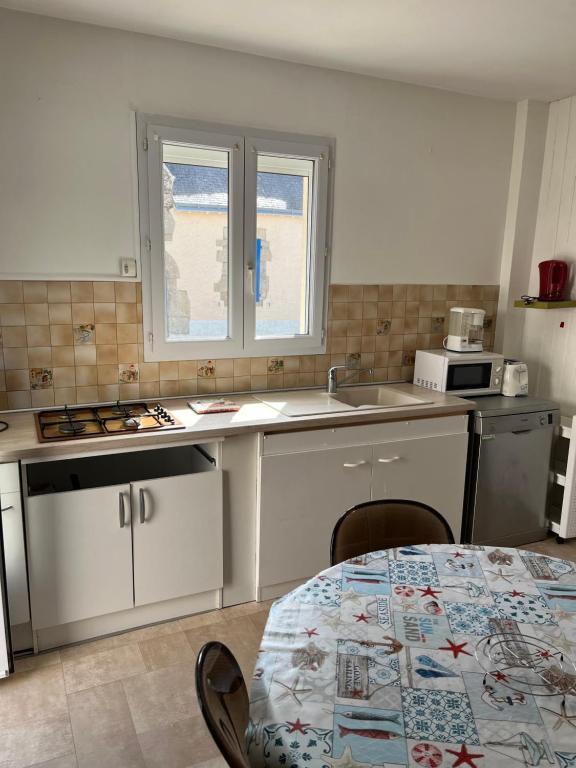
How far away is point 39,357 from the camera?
2.73m

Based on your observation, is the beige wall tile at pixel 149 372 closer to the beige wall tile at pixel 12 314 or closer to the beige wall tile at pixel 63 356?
the beige wall tile at pixel 63 356

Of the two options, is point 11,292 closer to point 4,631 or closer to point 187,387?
point 187,387

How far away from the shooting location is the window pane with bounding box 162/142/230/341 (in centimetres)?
291

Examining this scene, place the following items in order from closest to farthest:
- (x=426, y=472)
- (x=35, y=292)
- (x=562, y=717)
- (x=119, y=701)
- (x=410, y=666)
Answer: (x=562, y=717) < (x=410, y=666) < (x=119, y=701) < (x=35, y=292) < (x=426, y=472)

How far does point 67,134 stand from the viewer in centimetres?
264

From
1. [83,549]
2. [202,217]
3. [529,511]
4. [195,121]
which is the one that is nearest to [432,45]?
[195,121]

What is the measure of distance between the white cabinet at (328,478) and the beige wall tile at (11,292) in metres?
1.27

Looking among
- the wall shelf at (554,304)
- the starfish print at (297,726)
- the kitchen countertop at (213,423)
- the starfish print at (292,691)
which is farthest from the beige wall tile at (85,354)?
the wall shelf at (554,304)

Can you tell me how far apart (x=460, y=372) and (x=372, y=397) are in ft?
1.70

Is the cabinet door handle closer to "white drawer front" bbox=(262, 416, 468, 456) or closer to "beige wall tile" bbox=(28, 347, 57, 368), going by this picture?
"white drawer front" bbox=(262, 416, 468, 456)

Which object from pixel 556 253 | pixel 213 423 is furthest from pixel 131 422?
pixel 556 253

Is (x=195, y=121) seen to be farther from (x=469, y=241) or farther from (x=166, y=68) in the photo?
(x=469, y=241)

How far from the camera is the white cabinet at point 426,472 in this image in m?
2.99

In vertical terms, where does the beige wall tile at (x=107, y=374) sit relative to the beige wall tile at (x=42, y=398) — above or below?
above
